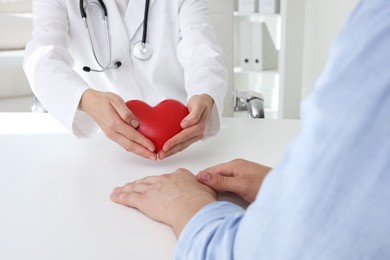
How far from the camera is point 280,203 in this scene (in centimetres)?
43

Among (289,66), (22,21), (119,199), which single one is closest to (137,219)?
(119,199)

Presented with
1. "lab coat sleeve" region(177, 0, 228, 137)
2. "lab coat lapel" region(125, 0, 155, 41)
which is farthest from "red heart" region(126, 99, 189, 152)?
"lab coat lapel" region(125, 0, 155, 41)

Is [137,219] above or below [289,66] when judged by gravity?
above

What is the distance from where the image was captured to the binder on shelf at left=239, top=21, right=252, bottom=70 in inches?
111

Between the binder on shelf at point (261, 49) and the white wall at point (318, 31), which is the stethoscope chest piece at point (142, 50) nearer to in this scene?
the white wall at point (318, 31)

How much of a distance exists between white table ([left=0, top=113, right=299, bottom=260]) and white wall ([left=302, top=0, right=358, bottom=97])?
1345 millimetres

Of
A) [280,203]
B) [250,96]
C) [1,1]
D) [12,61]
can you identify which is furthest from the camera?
[1,1]

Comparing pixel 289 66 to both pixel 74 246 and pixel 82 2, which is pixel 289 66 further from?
pixel 74 246

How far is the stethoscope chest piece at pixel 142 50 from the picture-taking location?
1.46 meters

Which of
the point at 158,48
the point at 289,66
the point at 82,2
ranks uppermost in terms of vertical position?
the point at 82,2

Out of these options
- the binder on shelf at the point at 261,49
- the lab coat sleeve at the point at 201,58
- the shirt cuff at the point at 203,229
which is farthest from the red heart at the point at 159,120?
the binder on shelf at the point at 261,49

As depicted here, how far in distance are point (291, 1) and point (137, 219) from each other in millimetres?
2167

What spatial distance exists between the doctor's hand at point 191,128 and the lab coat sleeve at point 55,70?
0.72ft

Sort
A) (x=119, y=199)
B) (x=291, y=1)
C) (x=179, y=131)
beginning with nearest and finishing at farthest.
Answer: (x=119, y=199), (x=179, y=131), (x=291, y=1)
